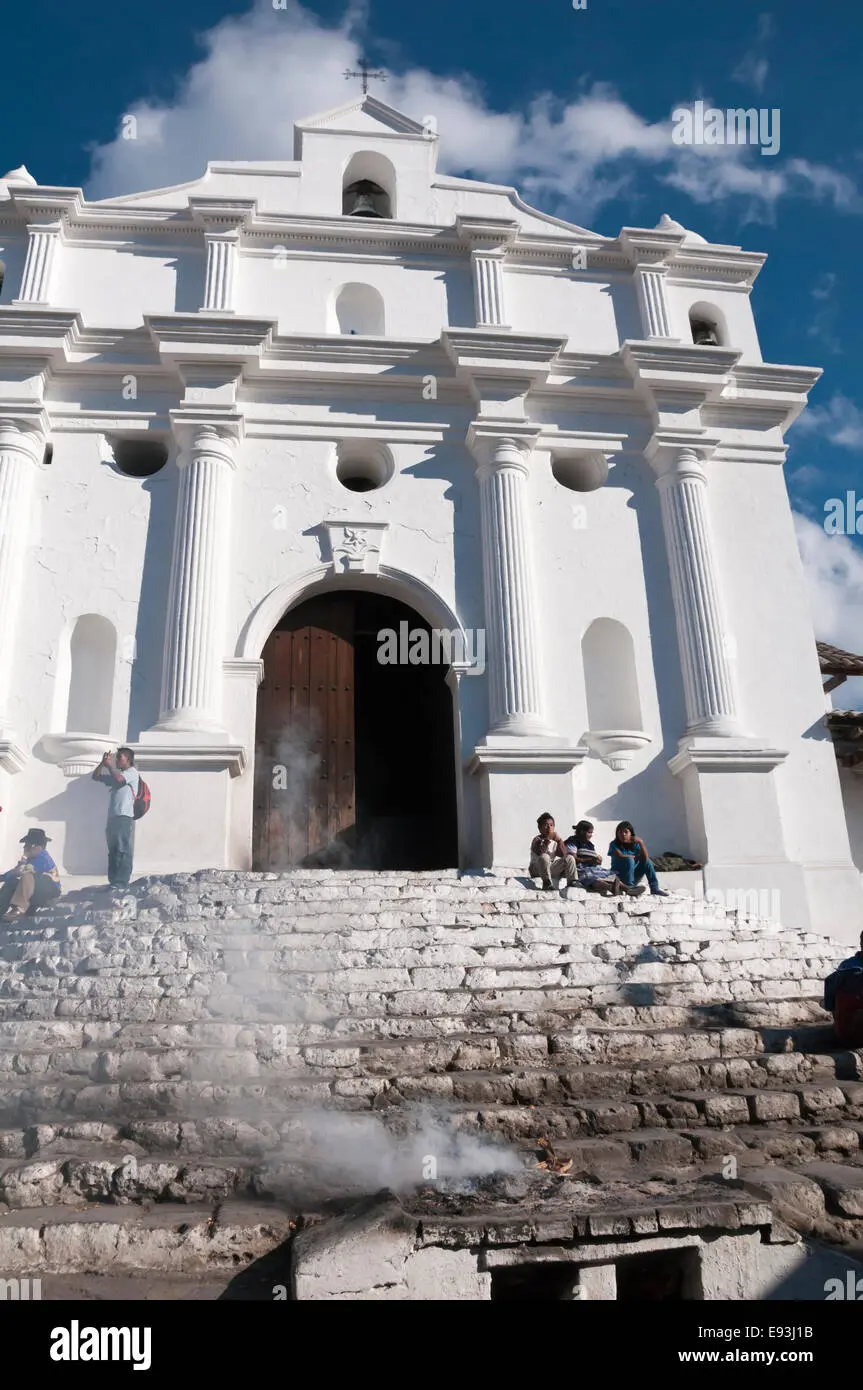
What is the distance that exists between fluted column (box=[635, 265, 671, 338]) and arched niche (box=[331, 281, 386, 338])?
372cm

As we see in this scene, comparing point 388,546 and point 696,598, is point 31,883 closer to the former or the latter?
point 388,546

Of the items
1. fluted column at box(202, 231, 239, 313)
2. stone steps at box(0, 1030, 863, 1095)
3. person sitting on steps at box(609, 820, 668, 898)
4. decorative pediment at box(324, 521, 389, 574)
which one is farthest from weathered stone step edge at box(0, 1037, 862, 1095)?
fluted column at box(202, 231, 239, 313)

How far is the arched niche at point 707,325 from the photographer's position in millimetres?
14000

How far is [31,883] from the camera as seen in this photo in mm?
8578

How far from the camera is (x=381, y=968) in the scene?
6676mm

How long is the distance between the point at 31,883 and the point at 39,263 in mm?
8551

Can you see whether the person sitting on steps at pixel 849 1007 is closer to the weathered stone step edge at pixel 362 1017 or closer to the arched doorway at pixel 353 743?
the weathered stone step edge at pixel 362 1017

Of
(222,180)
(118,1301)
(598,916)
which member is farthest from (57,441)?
(118,1301)

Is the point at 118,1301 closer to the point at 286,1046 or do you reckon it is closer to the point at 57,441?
the point at 286,1046

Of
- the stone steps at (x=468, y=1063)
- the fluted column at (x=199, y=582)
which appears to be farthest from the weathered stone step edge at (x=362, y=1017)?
the fluted column at (x=199, y=582)

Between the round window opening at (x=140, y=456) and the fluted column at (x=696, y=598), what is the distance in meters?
6.58

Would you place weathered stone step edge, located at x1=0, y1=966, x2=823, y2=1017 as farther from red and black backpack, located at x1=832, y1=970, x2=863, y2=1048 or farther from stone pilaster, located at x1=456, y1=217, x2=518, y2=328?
stone pilaster, located at x1=456, y1=217, x2=518, y2=328

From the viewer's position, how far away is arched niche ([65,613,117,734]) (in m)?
11.1

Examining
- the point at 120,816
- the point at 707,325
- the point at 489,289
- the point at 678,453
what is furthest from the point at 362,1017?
the point at 707,325
